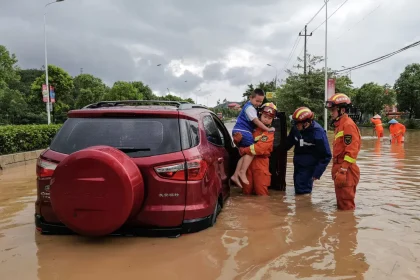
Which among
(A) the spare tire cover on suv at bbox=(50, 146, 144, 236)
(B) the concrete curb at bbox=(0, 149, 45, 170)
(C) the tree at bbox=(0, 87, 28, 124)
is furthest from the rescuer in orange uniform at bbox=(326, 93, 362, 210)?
(C) the tree at bbox=(0, 87, 28, 124)

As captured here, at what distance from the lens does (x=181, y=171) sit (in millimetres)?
3555

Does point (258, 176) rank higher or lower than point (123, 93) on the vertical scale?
lower

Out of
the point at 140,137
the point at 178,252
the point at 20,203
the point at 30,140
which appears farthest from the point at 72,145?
the point at 30,140

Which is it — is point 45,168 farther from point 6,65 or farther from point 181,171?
point 6,65

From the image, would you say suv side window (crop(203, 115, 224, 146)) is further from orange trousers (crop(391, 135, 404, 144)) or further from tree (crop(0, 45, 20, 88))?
tree (crop(0, 45, 20, 88))

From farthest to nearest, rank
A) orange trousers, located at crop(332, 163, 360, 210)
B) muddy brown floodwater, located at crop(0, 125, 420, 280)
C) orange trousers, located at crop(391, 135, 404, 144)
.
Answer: orange trousers, located at crop(391, 135, 404, 144) → orange trousers, located at crop(332, 163, 360, 210) → muddy brown floodwater, located at crop(0, 125, 420, 280)

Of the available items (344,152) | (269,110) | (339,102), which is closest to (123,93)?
(269,110)

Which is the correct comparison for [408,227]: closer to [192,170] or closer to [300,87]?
[192,170]

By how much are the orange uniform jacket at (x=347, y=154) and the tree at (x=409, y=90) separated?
1823 inches

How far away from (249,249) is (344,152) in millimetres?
2275

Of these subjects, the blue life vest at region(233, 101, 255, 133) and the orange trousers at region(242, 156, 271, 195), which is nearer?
the orange trousers at region(242, 156, 271, 195)

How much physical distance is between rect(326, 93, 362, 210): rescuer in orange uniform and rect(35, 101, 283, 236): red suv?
2002 mm

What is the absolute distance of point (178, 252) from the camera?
342cm

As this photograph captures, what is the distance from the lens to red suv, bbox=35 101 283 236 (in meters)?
3.31
